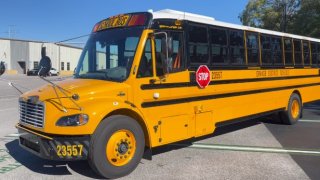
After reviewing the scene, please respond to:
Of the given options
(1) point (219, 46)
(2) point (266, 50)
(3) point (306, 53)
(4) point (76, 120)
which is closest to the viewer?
(4) point (76, 120)

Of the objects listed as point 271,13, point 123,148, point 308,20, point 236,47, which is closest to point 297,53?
point 236,47

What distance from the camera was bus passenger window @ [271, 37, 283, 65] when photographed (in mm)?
11016

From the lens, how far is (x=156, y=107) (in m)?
7.06

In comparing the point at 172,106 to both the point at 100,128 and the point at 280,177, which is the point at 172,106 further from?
the point at 280,177

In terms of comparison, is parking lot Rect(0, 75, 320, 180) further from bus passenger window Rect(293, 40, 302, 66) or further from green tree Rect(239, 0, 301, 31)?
green tree Rect(239, 0, 301, 31)

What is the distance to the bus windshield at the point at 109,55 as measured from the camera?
683cm

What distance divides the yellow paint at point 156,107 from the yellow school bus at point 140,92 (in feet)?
0.05

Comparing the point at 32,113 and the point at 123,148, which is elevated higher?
the point at 32,113

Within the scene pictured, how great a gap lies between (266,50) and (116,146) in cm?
574

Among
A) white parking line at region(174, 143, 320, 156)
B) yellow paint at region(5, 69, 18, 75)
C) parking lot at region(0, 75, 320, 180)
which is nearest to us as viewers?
parking lot at region(0, 75, 320, 180)

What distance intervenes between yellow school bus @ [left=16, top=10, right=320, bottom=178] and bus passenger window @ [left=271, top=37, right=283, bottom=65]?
53.5 inches

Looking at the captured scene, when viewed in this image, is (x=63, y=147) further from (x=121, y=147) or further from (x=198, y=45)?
(x=198, y=45)

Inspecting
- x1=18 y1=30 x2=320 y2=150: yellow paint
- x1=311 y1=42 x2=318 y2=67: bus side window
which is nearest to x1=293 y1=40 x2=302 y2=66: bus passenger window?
x1=311 y1=42 x2=318 y2=67: bus side window

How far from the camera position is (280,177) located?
6516 mm
